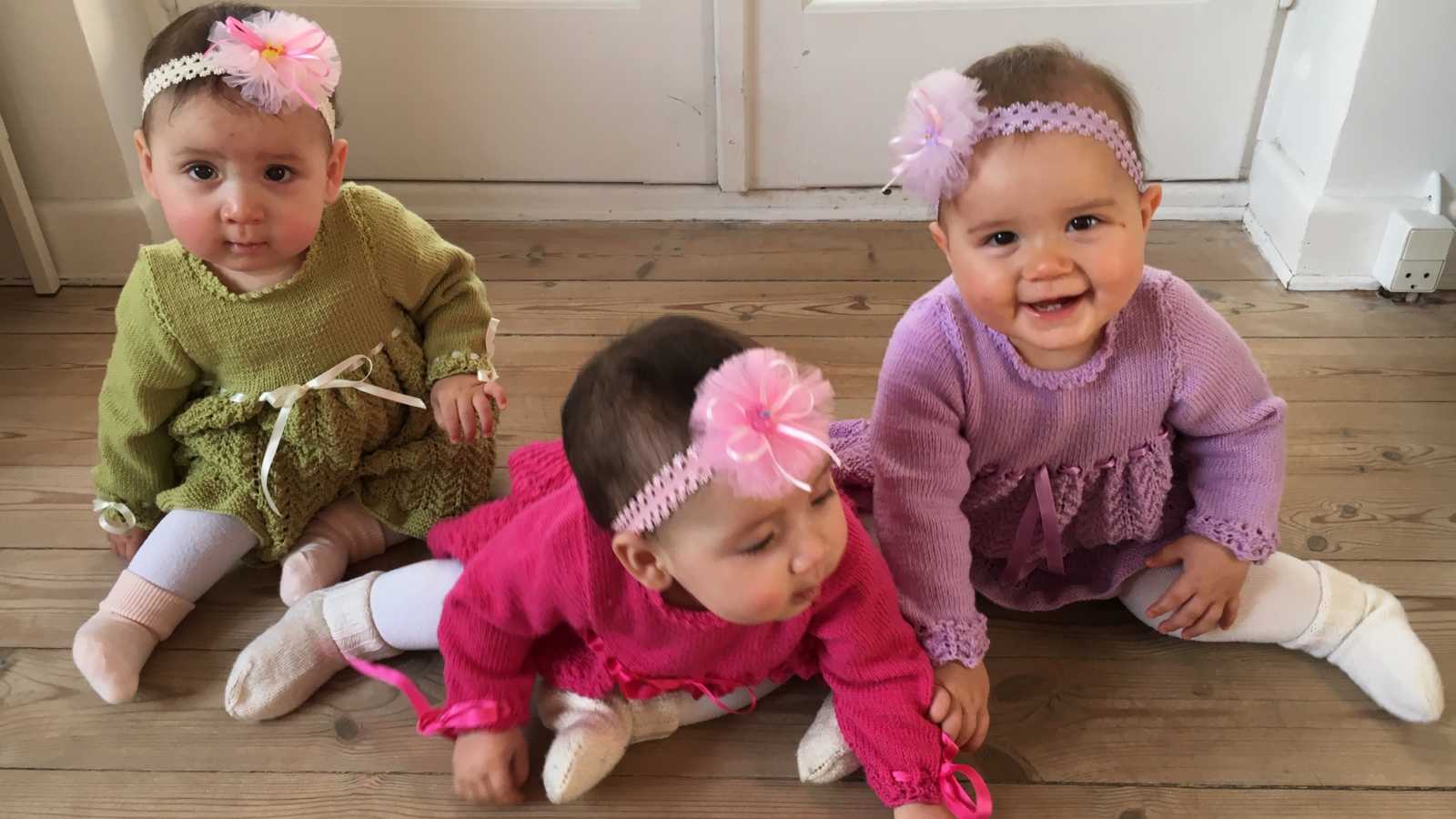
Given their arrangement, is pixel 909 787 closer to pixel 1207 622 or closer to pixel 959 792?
pixel 959 792

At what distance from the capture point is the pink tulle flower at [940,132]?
0.88 m

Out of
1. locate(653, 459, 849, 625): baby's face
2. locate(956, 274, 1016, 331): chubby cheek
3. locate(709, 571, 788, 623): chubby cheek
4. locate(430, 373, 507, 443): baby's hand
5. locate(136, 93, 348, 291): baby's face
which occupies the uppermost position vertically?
locate(136, 93, 348, 291): baby's face

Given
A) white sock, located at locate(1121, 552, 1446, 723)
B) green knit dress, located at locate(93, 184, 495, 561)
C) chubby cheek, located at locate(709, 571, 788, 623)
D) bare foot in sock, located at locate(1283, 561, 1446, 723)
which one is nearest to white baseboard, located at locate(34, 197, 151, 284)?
green knit dress, located at locate(93, 184, 495, 561)

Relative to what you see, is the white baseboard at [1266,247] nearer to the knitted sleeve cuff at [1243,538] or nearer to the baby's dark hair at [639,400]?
the knitted sleeve cuff at [1243,538]

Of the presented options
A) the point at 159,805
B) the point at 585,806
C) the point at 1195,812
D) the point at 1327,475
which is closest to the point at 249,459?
the point at 159,805

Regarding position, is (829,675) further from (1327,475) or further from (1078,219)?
(1327,475)

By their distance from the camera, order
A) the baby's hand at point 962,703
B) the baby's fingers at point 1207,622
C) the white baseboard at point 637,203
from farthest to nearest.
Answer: the white baseboard at point 637,203 < the baby's fingers at point 1207,622 < the baby's hand at point 962,703

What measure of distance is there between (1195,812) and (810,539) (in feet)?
1.52

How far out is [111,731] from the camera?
108 cm

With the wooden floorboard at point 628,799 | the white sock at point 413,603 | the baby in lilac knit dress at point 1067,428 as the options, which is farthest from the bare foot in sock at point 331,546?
the baby in lilac knit dress at point 1067,428

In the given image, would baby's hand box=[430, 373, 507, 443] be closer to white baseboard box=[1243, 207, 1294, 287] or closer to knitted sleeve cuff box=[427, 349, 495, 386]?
knitted sleeve cuff box=[427, 349, 495, 386]

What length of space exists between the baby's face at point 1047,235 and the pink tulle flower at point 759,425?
9.9 inches

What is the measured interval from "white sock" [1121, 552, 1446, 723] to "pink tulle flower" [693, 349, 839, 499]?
55 centimetres

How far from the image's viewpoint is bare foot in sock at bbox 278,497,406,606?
1175 mm
